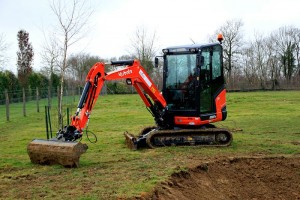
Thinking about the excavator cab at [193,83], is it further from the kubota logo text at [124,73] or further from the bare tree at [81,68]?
the bare tree at [81,68]

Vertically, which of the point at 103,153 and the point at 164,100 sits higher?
the point at 164,100

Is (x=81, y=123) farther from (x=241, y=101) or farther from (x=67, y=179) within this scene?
(x=241, y=101)

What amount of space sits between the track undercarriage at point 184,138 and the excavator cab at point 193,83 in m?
0.33

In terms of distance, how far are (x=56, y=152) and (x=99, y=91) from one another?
204 centimetres

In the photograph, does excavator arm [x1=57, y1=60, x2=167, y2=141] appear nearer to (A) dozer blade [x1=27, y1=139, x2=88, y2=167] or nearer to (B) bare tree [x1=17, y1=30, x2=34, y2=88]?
(A) dozer blade [x1=27, y1=139, x2=88, y2=167]

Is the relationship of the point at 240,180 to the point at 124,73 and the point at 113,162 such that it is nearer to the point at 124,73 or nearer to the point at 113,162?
the point at 113,162

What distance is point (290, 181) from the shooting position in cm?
1036

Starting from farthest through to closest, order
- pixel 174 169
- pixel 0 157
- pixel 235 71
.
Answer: pixel 235 71, pixel 0 157, pixel 174 169

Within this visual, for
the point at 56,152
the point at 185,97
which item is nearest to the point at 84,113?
the point at 56,152

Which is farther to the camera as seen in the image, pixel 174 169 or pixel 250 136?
pixel 250 136

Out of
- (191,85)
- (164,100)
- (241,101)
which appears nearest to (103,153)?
(164,100)

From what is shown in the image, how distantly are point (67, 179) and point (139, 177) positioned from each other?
140 cm

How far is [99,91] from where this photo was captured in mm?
10930

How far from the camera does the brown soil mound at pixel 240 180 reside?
29.2 feet
